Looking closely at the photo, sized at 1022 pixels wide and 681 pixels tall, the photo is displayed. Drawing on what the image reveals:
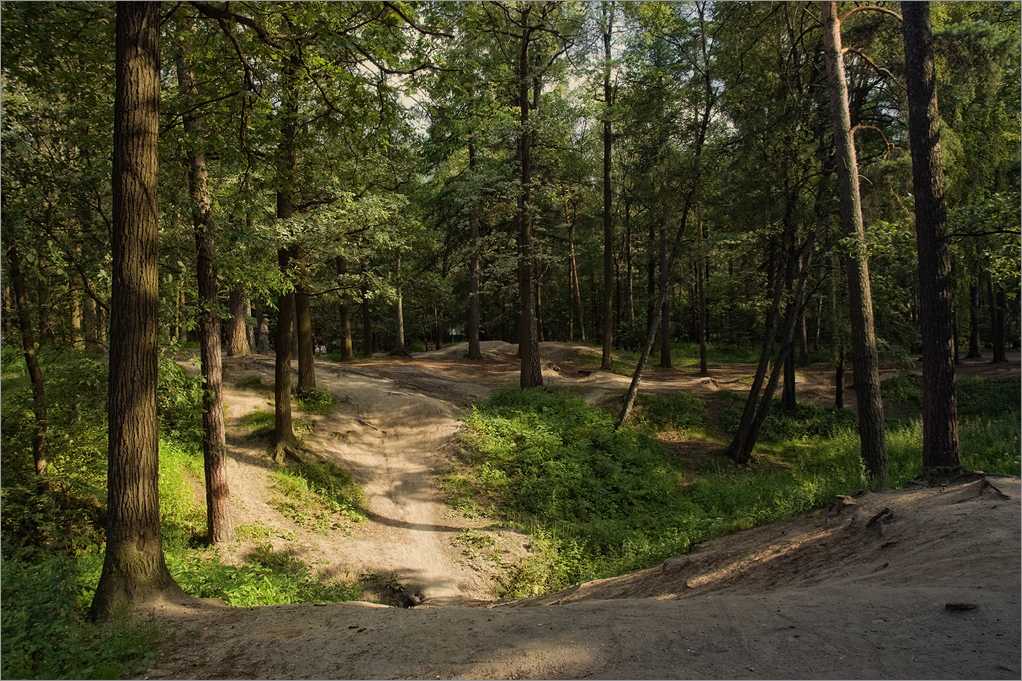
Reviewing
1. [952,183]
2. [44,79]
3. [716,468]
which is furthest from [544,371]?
[44,79]

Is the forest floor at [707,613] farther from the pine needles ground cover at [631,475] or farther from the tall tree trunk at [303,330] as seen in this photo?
the tall tree trunk at [303,330]

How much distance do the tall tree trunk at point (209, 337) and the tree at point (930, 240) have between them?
35.8 feet

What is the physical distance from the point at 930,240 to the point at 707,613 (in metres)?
6.98

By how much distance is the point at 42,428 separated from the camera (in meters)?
7.95

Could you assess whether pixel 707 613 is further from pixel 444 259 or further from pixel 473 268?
pixel 473 268

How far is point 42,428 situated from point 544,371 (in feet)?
58.4

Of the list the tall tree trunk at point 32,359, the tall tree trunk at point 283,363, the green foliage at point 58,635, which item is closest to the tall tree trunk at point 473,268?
the tall tree trunk at point 283,363

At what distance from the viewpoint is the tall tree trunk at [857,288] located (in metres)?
9.31

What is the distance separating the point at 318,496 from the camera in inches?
469

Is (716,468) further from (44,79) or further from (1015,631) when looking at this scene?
(44,79)

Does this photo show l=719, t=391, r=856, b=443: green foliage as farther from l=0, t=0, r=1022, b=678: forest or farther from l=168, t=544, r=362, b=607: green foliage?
l=168, t=544, r=362, b=607: green foliage

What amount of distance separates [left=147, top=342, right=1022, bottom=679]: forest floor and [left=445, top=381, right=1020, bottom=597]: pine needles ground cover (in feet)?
4.71

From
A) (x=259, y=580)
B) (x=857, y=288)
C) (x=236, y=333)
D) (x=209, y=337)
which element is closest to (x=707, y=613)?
(x=259, y=580)

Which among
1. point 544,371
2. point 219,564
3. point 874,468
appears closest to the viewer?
point 219,564
